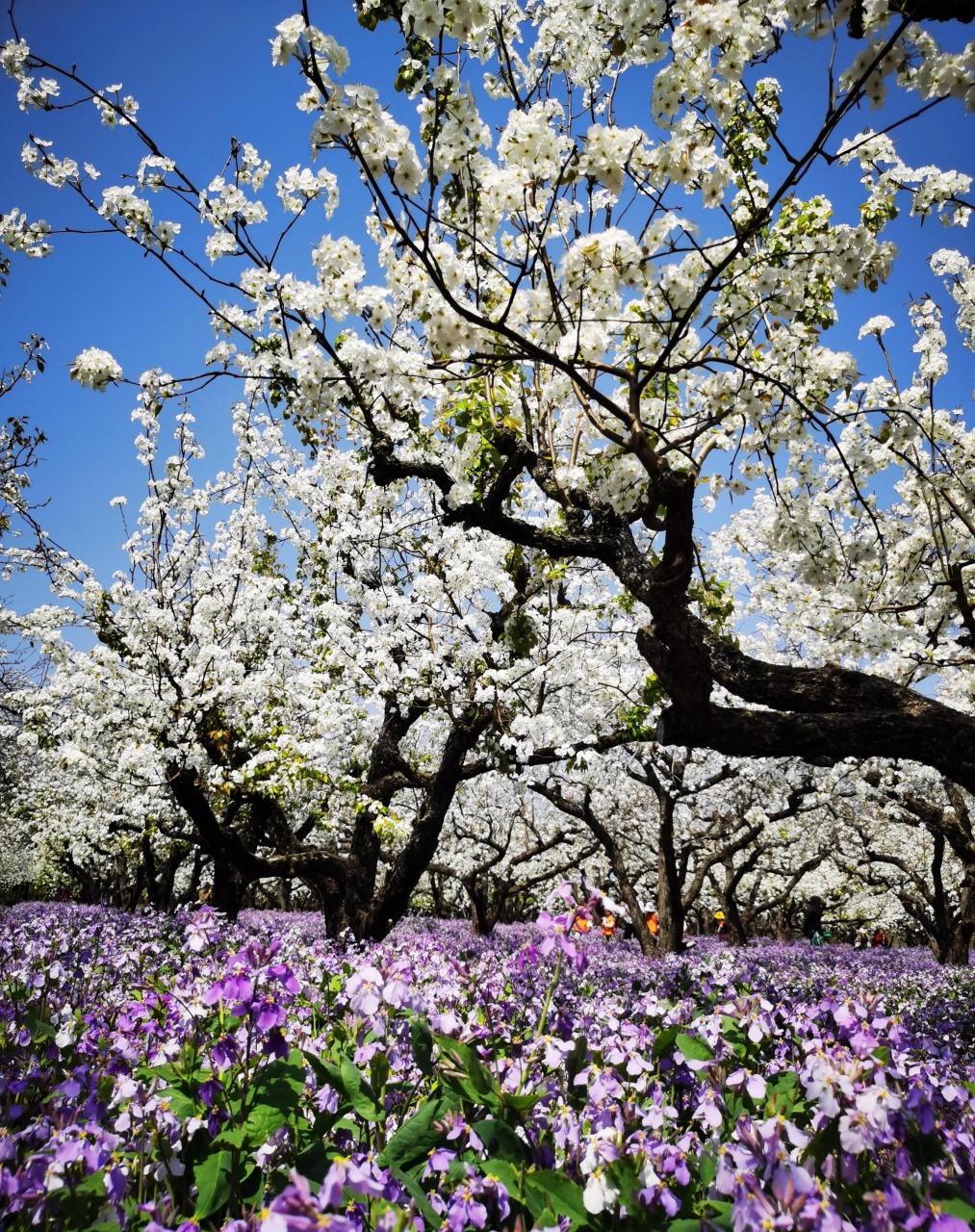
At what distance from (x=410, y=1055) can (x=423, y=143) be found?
4844 millimetres

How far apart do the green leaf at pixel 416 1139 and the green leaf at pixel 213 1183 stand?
1.36ft

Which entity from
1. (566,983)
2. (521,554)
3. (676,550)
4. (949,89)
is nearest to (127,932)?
(566,983)

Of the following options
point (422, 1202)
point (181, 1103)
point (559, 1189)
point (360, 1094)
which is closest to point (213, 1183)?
point (181, 1103)

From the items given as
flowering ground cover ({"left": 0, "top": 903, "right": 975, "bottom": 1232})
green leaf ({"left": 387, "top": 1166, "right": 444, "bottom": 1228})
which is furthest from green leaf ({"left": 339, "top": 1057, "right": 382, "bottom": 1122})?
green leaf ({"left": 387, "top": 1166, "right": 444, "bottom": 1228})

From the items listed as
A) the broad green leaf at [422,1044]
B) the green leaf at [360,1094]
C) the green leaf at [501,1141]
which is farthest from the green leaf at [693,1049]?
the green leaf at [360,1094]

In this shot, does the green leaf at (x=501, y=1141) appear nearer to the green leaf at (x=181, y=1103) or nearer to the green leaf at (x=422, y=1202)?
the green leaf at (x=422, y=1202)

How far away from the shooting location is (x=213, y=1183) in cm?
179

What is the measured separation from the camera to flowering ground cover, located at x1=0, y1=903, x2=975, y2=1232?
1.60 metres

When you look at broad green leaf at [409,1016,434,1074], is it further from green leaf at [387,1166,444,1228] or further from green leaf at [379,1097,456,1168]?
green leaf at [387,1166,444,1228]

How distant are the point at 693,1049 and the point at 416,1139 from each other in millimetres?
1165

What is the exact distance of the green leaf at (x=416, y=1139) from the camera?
1.87 m

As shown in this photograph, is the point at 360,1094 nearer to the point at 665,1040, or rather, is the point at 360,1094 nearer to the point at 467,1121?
the point at 467,1121

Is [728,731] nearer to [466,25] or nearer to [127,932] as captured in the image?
[466,25]

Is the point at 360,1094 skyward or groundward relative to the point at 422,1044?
groundward
